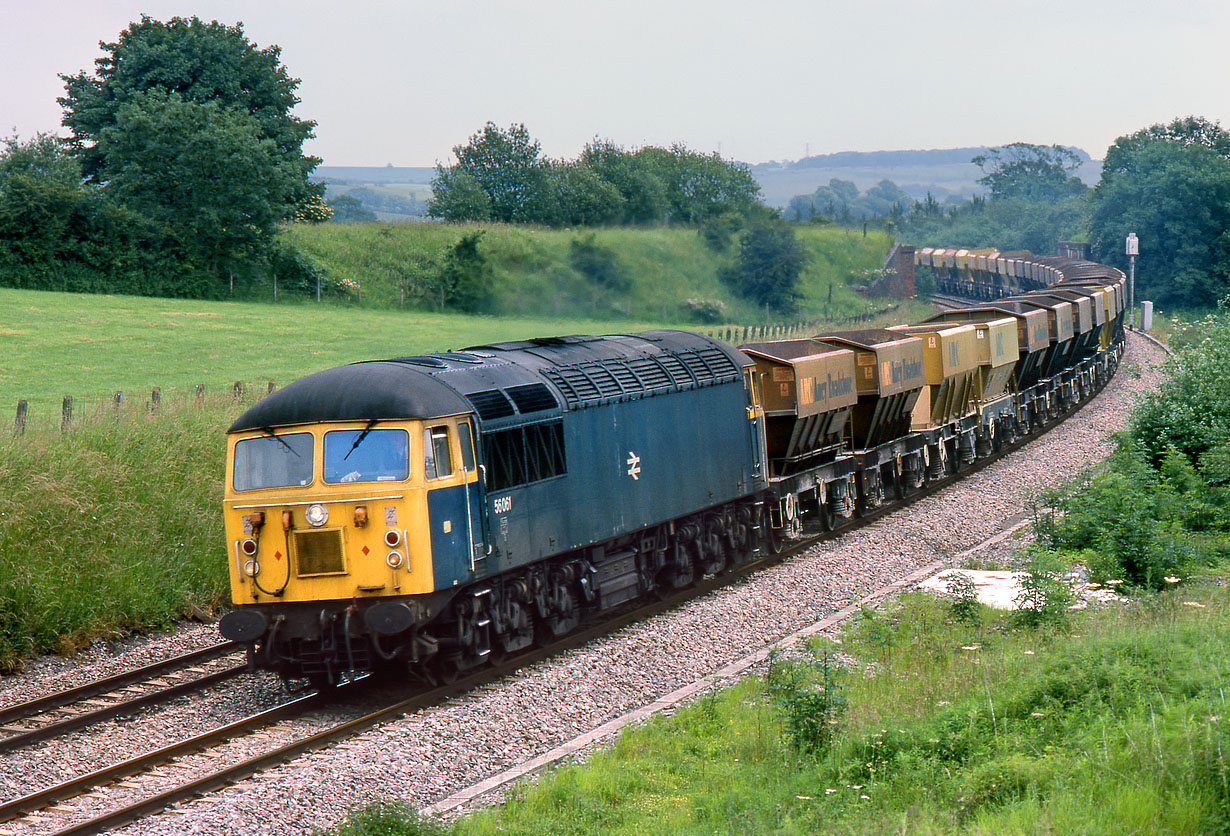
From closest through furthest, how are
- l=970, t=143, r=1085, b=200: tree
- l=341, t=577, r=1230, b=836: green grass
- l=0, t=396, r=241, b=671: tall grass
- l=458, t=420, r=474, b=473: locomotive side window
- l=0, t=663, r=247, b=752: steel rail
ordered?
l=341, t=577, r=1230, b=836: green grass → l=0, t=663, r=247, b=752: steel rail → l=458, t=420, r=474, b=473: locomotive side window → l=0, t=396, r=241, b=671: tall grass → l=970, t=143, r=1085, b=200: tree

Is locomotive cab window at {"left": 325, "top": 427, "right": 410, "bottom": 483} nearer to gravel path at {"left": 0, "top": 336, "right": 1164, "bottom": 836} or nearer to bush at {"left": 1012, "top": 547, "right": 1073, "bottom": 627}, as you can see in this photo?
gravel path at {"left": 0, "top": 336, "right": 1164, "bottom": 836}

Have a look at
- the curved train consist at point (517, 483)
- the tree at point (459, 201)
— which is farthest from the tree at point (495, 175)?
the curved train consist at point (517, 483)

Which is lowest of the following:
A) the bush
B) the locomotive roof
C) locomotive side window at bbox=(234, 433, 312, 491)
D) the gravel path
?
the gravel path

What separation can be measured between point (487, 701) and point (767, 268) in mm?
65547

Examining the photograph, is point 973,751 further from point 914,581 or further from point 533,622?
point 914,581

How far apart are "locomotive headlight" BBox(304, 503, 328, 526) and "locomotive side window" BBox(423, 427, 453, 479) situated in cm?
111

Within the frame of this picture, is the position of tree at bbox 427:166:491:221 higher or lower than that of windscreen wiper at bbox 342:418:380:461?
higher

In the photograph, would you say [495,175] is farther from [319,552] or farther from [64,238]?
[319,552]

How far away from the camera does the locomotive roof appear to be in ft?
42.9

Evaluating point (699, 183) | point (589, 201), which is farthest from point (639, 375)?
point (699, 183)

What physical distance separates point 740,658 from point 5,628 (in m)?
8.66

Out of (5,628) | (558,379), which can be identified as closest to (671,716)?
(558,379)

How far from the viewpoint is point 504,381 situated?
48.1 feet

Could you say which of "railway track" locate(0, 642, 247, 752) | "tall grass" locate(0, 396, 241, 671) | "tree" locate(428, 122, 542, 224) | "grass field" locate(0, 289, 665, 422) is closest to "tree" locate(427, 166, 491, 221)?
"tree" locate(428, 122, 542, 224)
